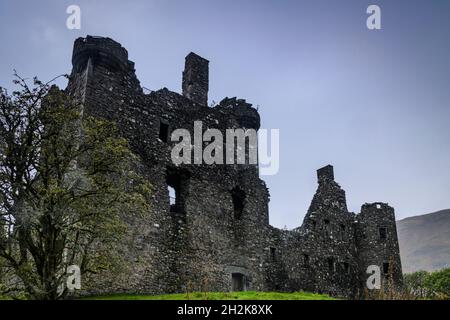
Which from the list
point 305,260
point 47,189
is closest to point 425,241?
point 305,260

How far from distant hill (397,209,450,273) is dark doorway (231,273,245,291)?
9878 cm

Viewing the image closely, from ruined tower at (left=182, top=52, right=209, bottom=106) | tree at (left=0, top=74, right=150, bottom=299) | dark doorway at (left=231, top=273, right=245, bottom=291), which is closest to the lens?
tree at (left=0, top=74, right=150, bottom=299)

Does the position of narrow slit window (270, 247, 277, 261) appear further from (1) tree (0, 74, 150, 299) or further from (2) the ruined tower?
(1) tree (0, 74, 150, 299)

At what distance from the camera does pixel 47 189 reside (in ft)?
34.4

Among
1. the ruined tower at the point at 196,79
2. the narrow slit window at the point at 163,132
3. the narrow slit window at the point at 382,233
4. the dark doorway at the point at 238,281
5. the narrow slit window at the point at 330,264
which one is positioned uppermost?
the ruined tower at the point at 196,79

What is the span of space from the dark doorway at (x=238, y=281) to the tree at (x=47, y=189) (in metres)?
9.80

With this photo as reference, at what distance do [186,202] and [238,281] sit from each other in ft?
14.8

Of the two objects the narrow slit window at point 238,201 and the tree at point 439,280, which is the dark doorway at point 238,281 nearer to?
the narrow slit window at point 238,201

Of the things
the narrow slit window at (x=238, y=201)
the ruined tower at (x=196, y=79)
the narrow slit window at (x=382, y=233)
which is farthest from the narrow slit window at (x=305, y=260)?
the ruined tower at (x=196, y=79)

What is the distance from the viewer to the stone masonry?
1791 cm

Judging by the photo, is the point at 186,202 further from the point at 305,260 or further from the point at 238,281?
the point at 305,260

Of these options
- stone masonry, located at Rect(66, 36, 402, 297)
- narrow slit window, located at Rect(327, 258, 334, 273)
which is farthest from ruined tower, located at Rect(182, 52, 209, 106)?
narrow slit window, located at Rect(327, 258, 334, 273)

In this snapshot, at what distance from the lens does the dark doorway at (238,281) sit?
819 inches
